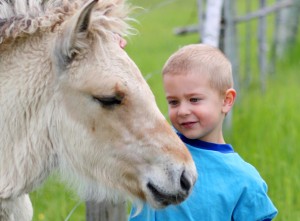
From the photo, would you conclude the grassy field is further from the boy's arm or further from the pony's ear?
the boy's arm

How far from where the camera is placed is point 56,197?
19.8 ft

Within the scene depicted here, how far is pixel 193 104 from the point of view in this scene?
12.8 feet

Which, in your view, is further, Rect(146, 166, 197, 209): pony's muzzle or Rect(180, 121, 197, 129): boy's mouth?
Rect(180, 121, 197, 129): boy's mouth

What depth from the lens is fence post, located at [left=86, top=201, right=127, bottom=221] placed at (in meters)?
4.52

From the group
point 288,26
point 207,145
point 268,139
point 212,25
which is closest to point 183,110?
point 207,145

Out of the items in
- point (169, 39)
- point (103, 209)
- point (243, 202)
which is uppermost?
point (243, 202)

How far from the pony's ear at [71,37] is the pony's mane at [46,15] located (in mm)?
112

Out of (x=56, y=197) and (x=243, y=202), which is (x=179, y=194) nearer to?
(x=243, y=202)

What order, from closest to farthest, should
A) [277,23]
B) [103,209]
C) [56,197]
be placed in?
1. [103,209]
2. [56,197]
3. [277,23]

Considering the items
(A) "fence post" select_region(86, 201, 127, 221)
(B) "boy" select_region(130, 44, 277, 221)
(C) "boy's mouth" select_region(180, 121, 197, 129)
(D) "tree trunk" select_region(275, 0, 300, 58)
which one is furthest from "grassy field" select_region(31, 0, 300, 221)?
(D) "tree trunk" select_region(275, 0, 300, 58)

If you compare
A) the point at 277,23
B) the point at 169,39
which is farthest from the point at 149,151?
the point at 169,39

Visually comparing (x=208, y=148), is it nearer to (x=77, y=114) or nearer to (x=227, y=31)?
(x=77, y=114)

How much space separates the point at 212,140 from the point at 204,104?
0.69 ft

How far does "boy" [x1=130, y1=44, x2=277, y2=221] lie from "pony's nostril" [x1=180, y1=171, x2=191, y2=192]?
29 cm
